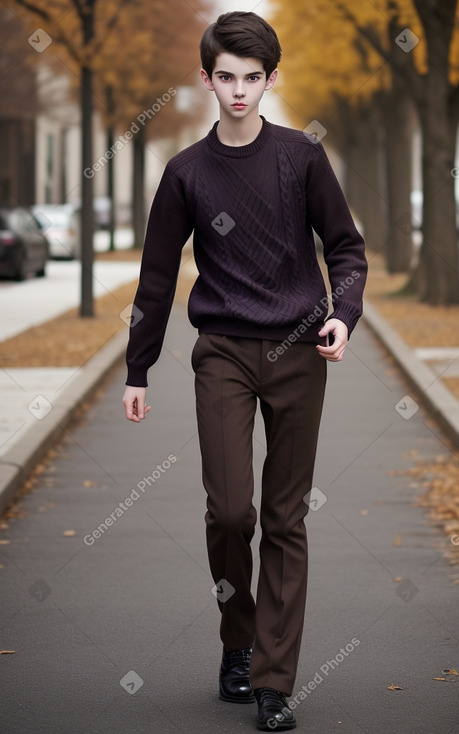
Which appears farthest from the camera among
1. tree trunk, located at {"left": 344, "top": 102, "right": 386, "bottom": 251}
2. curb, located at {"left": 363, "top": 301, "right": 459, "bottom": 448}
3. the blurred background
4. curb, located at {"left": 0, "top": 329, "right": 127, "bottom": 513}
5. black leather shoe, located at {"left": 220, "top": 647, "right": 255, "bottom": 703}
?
tree trunk, located at {"left": 344, "top": 102, "right": 386, "bottom": 251}

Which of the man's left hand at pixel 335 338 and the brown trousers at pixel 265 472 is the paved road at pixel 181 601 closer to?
the brown trousers at pixel 265 472

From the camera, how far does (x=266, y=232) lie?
4090 millimetres

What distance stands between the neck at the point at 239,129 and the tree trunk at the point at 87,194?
549 inches

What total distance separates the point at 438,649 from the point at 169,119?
44.1 metres

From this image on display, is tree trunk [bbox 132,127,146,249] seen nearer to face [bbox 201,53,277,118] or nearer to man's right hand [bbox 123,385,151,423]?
man's right hand [bbox 123,385,151,423]

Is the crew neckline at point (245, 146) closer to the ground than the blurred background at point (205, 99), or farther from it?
farther from it

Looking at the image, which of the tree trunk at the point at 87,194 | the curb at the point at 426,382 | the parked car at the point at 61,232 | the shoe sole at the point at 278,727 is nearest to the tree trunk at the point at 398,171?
the tree trunk at the point at 87,194

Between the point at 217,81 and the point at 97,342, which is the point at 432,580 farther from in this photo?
the point at 97,342

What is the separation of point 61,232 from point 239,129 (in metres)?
34.2

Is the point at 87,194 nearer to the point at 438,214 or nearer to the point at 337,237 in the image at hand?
the point at 438,214

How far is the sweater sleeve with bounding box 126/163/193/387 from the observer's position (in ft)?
13.8

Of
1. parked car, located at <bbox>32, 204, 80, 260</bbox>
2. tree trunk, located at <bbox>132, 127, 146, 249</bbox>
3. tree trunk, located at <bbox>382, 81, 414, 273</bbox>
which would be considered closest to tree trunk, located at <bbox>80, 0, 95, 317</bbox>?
tree trunk, located at <bbox>382, 81, 414, 273</bbox>

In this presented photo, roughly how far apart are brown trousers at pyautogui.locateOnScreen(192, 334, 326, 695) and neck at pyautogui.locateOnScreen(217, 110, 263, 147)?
22.6 inches

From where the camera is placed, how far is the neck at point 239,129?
4062mm
